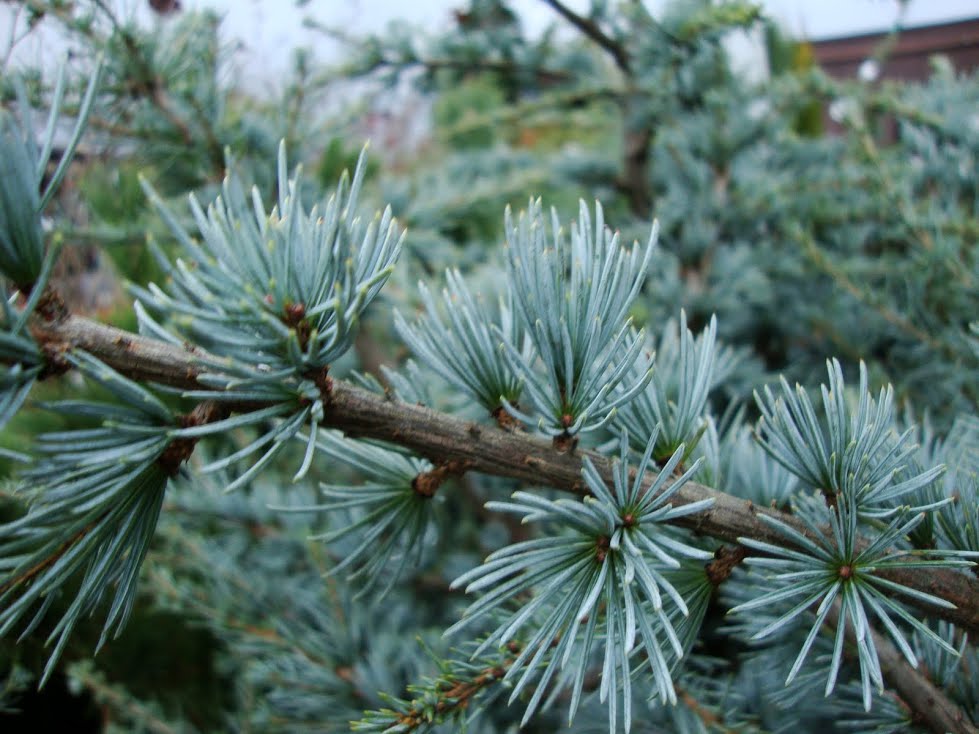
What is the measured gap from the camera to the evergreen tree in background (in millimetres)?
188

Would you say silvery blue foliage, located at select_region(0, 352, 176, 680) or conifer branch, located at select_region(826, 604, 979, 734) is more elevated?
silvery blue foliage, located at select_region(0, 352, 176, 680)

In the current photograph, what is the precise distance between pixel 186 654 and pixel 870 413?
55 cm

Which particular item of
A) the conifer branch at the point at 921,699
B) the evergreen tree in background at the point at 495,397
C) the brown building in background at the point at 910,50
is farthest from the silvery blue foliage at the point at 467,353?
the brown building in background at the point at 910,50

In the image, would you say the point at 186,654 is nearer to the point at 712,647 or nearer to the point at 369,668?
the point at 369,668

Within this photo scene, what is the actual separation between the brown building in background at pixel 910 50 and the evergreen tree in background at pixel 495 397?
2.4 inches

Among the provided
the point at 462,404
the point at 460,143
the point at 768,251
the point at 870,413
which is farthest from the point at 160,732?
the point at 460,143

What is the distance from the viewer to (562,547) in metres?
0.21

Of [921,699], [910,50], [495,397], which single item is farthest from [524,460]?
[910,50]

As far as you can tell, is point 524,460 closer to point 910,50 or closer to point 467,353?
point 467,353

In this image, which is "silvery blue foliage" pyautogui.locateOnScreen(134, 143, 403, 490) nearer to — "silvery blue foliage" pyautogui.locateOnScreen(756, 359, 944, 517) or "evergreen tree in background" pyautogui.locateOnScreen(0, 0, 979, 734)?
"evergreen tree in background" pyautogui.locateOnScreen(0, 0, 979, 734)

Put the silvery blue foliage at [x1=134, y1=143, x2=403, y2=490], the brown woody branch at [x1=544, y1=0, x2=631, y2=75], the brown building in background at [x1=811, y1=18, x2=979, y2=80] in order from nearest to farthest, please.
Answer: the silvery blue foliage at [x1=134, y1=143, x2=403, y2=490]
the brown woody branch at [x1=544, y1=0, x2=631, y2=75]
the brown building in background at [x1=811, y1=18, x2=979, y2=80]

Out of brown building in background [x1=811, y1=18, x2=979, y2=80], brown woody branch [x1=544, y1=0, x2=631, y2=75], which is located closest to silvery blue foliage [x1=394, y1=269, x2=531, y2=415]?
brown woody branch [x1=544, y1=0, x2=631, y2=75]

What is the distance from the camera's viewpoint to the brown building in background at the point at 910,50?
2.19 ft

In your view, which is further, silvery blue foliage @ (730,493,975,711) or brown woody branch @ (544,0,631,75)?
brown woody branch @ (544,0,631,75)
